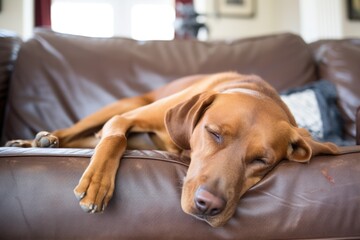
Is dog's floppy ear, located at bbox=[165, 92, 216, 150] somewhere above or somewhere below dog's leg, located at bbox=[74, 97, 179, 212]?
above

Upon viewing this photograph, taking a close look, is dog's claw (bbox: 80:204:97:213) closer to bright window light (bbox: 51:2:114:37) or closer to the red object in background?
the red object in background

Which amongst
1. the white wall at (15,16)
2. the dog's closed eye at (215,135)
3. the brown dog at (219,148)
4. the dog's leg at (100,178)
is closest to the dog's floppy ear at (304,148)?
the brown dog at (219,148)

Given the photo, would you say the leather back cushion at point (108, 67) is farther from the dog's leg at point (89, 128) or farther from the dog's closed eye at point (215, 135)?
the dog's closed eye at point (215, 135)

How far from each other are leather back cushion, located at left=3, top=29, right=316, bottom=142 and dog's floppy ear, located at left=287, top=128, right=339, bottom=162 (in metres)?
1.16

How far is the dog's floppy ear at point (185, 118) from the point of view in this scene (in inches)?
57.1

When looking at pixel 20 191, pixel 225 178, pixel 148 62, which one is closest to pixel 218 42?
pixel 148 62

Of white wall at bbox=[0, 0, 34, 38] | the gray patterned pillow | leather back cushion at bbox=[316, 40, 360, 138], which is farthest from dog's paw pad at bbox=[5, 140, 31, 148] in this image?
white wall at bbox=[0, 0, 34, 38]

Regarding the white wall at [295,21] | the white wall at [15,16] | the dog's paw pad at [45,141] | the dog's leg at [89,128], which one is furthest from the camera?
the white wall at [295,21]

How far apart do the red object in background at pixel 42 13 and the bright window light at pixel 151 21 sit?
1173mm

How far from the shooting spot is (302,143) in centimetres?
138

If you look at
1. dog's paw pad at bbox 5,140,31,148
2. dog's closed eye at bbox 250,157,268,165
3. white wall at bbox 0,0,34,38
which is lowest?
dog's paw pad at bbox 5,140,31,148

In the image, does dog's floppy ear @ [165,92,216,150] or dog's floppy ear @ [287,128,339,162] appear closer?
dog's floppy ear @ [287,128,339,162]

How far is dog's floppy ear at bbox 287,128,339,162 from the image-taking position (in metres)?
1.35

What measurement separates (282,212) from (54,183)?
74 centimetres
